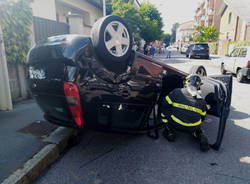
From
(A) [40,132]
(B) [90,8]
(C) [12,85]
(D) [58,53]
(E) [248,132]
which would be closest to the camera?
(D) [58,53]

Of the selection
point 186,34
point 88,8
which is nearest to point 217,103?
point 88,8

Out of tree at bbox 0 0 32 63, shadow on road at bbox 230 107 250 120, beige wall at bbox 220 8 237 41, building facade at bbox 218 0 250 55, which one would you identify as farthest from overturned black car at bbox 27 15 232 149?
beige wall at bbox 220 8 237 41

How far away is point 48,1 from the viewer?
7.30m

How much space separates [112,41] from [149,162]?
1.86 meters

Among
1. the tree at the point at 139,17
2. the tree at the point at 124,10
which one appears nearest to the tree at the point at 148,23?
the tree at the point at 139,17

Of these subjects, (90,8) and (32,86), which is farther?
(90,8)

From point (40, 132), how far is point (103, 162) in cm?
146

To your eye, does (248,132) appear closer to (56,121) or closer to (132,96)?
(132,96)

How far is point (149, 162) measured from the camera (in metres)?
2.87

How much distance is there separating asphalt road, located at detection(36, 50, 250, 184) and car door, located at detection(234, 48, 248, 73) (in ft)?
19.6

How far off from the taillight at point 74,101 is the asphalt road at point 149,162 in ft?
Result: 2.38

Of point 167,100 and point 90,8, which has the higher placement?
point 90,8

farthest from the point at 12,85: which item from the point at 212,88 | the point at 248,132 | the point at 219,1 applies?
the point at 219,1

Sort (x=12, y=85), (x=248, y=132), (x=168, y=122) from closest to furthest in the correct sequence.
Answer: (x=168, y=122)
(x=248, y=132)
(x=12, y=85)
